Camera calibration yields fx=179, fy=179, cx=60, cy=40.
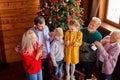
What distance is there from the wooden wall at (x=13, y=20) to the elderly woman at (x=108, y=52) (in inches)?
67.6

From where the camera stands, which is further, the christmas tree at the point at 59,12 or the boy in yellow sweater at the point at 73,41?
the christmas tree at the point at 59,12

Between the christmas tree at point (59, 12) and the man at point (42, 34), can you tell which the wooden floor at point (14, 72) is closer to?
the man at point (42, 34)

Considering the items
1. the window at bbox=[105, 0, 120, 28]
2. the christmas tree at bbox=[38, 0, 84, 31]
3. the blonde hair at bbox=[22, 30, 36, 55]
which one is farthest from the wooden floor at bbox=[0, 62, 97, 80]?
the window at bbox=[105, 0, 120, 28]

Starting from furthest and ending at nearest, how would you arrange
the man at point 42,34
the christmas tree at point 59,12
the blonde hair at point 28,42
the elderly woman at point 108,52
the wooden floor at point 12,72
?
the wooden floor at point 12,72 → the christmas tree at point 59,12 → the man at point 42,34 → the elderly woman at point 108,52 → the blonde hair at point 28,42

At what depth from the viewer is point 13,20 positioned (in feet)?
11.6

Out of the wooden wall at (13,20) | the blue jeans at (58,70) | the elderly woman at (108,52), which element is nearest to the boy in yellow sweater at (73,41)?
the blue jeans at (58,70)

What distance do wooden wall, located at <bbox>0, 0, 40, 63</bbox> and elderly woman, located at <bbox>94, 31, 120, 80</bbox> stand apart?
5.64 ft

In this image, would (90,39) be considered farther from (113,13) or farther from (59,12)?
(113,13)

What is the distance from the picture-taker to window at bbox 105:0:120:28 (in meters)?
3.44

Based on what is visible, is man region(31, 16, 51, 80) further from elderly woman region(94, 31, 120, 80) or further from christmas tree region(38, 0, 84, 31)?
elderly woman region(94, 31, 120, 80)

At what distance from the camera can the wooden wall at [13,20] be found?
11.3ft

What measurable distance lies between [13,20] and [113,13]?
2.00 m

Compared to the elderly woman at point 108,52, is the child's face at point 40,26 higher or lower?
higher

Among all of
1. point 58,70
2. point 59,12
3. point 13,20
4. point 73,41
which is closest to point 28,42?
point 73,41
